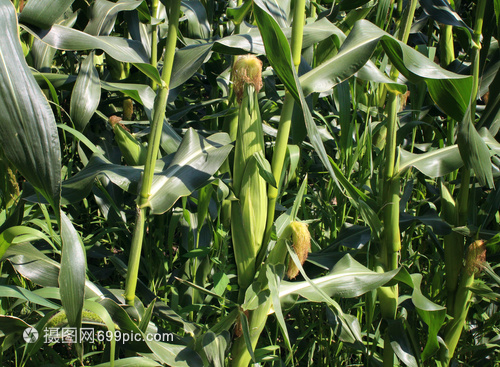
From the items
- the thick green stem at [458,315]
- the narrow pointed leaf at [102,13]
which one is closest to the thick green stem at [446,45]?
the thick green stem at [458,315]

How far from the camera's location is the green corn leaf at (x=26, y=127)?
57 cm

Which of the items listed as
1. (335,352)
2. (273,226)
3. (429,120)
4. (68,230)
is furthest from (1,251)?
(429,120)

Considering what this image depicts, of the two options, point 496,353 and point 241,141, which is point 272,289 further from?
point 496,353

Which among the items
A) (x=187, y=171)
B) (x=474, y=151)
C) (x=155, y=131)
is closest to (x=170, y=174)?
(x=187, y=171)

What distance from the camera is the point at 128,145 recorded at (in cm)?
132

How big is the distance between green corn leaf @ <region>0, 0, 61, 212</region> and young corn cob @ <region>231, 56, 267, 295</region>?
1.81 feet

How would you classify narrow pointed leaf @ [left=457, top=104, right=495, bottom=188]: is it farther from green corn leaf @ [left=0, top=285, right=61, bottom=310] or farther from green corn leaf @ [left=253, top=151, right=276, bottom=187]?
green corn leaf @ [left=0, top=285, right=61, bottom=310]

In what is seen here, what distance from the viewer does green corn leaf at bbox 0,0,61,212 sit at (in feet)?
1.87

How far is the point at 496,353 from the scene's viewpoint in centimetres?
172

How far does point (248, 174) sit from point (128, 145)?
1.49 ft

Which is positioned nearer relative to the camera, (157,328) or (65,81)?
(157,328)

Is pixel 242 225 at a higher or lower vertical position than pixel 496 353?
higher

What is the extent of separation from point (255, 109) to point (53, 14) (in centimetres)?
50

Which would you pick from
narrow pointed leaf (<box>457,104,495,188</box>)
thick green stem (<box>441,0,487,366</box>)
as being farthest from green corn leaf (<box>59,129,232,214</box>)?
thick green stem (<box>441,0,487,366</box>)
